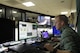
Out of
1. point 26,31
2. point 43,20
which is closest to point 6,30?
point 26,31

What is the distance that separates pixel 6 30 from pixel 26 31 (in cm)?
74

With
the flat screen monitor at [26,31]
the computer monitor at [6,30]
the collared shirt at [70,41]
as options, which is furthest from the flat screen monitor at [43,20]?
the collared shirt at [70,41]

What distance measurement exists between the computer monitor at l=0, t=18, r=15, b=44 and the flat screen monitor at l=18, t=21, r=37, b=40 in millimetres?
357

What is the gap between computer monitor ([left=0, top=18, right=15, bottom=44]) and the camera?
1727mm

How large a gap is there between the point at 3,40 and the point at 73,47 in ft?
2.96

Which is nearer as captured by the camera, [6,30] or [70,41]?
[70,41]

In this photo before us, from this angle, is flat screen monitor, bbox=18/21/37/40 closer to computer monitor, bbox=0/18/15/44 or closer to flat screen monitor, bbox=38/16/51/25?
computer monitor, bbox=0/18/15/44

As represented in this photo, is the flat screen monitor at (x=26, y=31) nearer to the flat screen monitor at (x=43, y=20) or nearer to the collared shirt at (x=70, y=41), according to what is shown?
the collared shirt at (x=70, y=41)

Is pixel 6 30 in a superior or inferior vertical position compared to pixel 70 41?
superior

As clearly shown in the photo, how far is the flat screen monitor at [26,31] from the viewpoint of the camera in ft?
7.81

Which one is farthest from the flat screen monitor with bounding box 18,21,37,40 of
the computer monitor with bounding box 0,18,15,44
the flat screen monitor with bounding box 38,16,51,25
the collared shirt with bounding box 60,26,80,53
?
the flat screen monitor with bounding box 38,16,51,25

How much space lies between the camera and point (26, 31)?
8.38 feet

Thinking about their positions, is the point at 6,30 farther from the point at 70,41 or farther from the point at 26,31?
the point at 70,41

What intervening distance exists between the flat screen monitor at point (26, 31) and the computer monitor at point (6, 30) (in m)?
0.36
